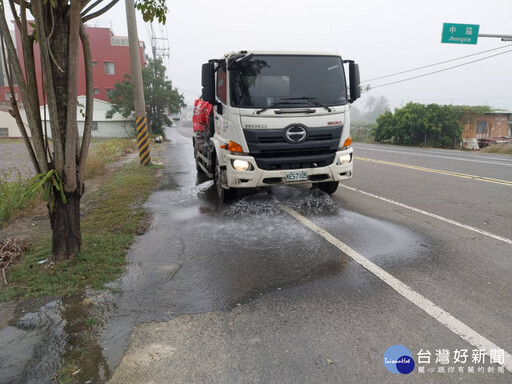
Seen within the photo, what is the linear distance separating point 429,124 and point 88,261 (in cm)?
2734

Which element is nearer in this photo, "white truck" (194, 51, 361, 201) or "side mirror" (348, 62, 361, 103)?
"white truck" (194, 51, 361, 201)

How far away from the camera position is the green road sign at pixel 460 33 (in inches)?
648

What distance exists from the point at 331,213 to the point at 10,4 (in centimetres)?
496

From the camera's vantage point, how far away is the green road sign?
1647cm

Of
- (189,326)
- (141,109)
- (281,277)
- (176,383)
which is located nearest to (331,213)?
(281,277)

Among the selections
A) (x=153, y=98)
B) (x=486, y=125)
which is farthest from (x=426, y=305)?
(x=153, y=98)

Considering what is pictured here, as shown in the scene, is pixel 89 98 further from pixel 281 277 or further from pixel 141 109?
pixel 141 109

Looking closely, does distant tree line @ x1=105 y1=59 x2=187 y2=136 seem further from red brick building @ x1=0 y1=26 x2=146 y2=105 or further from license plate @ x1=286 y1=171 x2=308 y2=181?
license plate @ x1=286 y1=171 x2=308 y2=181

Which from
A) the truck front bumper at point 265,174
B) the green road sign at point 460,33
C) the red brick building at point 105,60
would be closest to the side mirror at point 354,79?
the truck front bumper at point 265,174

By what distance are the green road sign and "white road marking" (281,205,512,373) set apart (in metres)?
16.2

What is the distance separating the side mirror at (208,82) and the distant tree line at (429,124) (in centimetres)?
2399

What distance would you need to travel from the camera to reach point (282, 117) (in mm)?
5793

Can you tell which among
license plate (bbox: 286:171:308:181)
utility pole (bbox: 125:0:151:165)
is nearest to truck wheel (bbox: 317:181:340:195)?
license plate (bbox: 286:171:308:181)

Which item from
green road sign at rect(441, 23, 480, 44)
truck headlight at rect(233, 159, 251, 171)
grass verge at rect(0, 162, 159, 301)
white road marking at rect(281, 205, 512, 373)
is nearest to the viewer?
white road marking at rect(281, 205, 512, 373)
